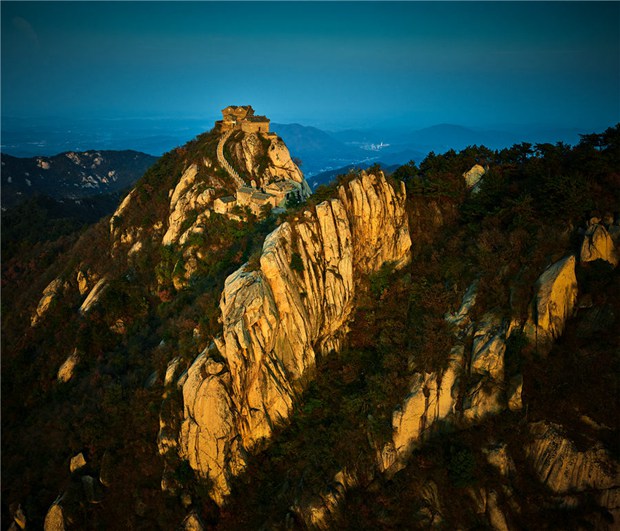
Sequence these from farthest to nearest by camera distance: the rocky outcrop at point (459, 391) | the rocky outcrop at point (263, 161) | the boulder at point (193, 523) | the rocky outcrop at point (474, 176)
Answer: the rocky outcrop at point (263, 161)
the rocky outcrop at point (474, 176)
the boulder at point (193, 523)
the rocky outcrop at point (459, 391)

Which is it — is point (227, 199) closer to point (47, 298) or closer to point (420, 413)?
point (47, 298)

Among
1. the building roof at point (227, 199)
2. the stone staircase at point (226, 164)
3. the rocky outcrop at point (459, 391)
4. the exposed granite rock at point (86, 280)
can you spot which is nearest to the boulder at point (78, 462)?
the rocky outcrop at point (459, 391)

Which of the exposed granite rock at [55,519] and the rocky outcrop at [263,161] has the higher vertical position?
the rocky outcrop at [263,161]

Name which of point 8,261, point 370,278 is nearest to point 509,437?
point 370,278

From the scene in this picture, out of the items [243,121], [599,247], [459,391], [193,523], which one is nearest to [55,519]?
[193,523]

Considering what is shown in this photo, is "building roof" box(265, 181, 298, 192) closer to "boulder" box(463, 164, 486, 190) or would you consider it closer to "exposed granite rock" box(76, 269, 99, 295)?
"boulder" box(463, 164, 486, 190)

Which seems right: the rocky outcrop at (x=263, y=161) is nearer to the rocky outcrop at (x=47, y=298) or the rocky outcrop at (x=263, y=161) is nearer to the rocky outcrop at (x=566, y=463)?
the rocky outcrop at (x=47, y=298)

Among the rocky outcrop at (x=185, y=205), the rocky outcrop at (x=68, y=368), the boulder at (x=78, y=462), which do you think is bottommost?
the boulder at (x=78, y=462)
